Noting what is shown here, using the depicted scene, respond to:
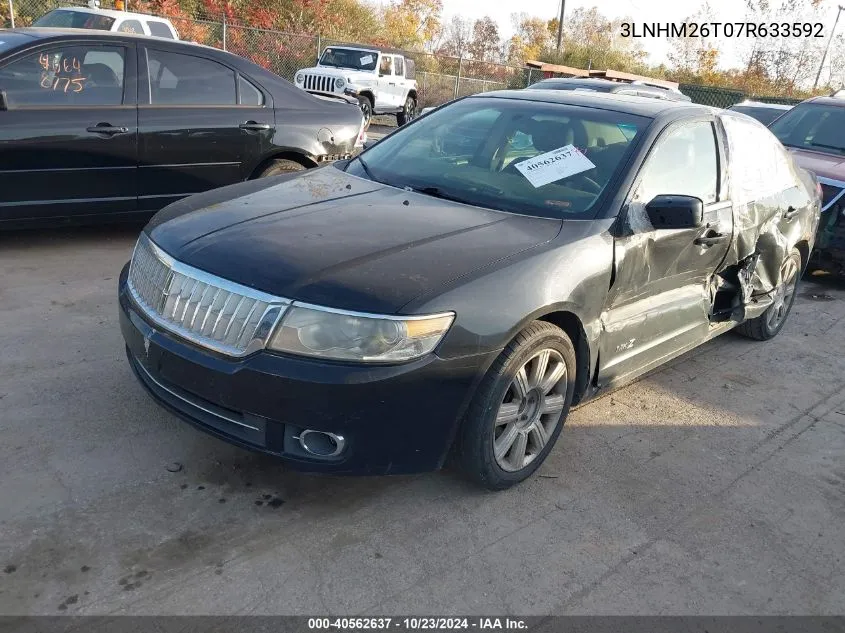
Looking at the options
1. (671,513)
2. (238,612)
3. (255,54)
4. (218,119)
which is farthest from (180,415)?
(255,54)

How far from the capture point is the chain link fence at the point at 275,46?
62.1 ft

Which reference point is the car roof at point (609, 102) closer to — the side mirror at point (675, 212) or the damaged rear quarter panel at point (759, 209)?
the damaged rear quarter panel at point (759, 209)

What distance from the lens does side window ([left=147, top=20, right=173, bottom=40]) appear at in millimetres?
12812

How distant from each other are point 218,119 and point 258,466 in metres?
3.93

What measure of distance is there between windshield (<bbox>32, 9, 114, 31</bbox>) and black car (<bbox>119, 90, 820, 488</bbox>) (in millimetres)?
9429

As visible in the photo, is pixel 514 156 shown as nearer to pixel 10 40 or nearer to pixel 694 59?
pixel 10 40

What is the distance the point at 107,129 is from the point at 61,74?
1.62ft

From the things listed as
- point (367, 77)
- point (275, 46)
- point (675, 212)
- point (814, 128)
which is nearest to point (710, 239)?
point (675, 212)

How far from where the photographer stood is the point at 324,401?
8.65 feet

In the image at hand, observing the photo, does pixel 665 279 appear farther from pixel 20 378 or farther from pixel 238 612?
pixel 20 378

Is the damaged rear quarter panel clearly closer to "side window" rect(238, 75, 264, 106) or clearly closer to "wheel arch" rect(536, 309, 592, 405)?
"wheel arch" rect(536, 309, 592, 405)

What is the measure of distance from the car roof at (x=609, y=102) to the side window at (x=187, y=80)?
2.82m

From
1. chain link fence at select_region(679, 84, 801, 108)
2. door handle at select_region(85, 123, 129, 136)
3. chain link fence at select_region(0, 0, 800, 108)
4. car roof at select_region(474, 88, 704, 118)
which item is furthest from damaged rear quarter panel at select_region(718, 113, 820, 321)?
chain link fence at select_region(679, 84, 801, 108)

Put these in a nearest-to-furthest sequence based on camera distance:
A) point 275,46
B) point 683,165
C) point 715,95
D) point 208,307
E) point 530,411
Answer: point 208,307 < point 530,411 < point 683,165 < point 275,46 < point 715,95
